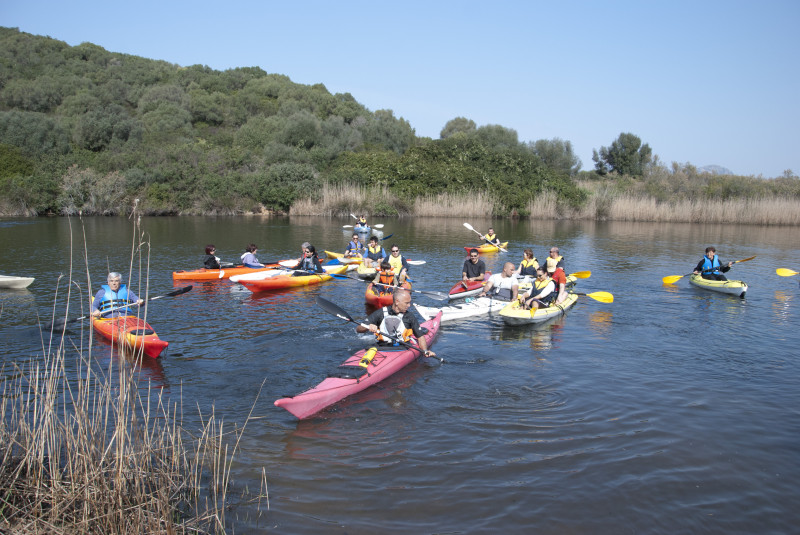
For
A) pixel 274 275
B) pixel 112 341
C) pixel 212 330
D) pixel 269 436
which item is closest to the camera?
pixel 269 436

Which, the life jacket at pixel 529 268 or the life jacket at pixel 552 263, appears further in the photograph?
the life jacket at pixel 529 268

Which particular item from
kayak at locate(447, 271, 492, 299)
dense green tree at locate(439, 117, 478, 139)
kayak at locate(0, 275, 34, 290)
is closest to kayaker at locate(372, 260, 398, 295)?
kayak at locate(447, 271, 492, 299)

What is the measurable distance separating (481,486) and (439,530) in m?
0.88

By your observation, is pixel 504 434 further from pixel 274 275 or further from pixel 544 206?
pixel 544 206

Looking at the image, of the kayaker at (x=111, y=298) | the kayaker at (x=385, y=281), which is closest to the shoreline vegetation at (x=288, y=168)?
the kayaker at (x=385, y=281)

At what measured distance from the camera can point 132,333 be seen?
9.24m

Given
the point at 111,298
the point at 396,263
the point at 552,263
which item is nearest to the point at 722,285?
the point at 552,263

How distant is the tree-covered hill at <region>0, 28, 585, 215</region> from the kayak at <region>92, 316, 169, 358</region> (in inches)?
1182

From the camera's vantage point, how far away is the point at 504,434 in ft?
22.4

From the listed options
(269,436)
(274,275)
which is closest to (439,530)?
(269,436)

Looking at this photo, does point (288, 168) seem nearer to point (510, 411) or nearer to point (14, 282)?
point (14, 282)

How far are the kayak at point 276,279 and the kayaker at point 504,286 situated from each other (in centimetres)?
498

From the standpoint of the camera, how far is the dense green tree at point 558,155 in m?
61.2

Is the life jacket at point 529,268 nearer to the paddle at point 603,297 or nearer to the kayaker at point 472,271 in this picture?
the kayaker at point 472,271
